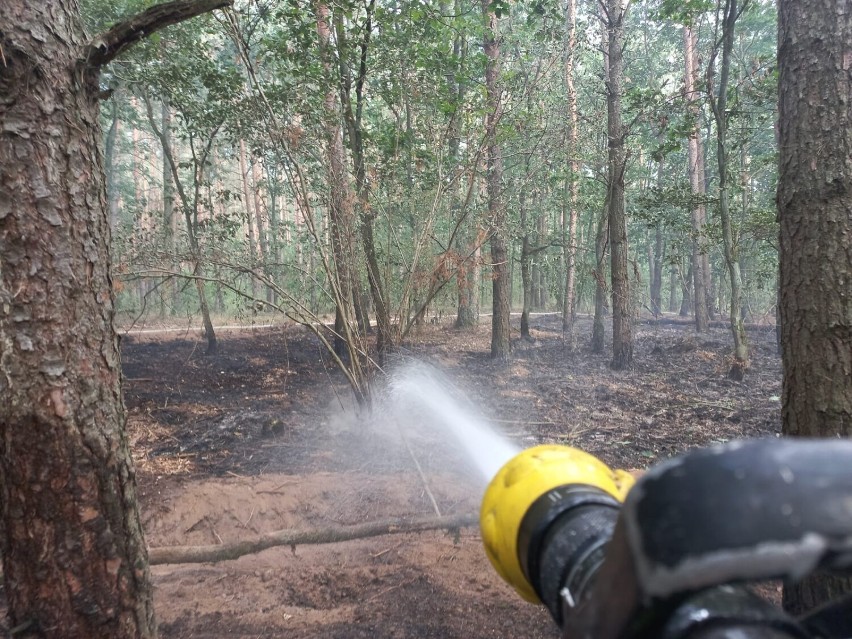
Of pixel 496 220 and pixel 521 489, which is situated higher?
pixel 496 220

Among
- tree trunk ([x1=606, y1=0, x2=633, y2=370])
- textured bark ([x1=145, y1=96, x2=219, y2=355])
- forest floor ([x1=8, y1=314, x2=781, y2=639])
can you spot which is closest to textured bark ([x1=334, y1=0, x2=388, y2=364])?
forest floor ([x1=8, y1=314, x2=781, y2=639])

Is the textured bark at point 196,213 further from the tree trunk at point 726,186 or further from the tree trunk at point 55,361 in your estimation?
the tree trunk at point 726,186

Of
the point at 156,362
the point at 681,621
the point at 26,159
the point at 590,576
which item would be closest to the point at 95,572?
the point at 26,159

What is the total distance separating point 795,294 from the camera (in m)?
2.40

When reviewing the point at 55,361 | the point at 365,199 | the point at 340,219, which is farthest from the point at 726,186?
the point at 55,361

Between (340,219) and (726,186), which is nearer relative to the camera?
(340,219)

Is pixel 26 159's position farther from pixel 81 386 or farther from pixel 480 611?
pixel 480 611

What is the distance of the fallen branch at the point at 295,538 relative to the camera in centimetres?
362

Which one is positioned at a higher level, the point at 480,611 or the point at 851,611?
the point at 851,611

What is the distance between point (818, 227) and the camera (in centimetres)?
232

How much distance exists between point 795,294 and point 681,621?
2377 mm

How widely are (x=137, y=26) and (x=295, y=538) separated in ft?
10.6

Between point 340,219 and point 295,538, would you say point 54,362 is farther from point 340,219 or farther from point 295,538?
point 340,219

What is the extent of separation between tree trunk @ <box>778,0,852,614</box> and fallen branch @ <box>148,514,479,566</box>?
2300 mm
